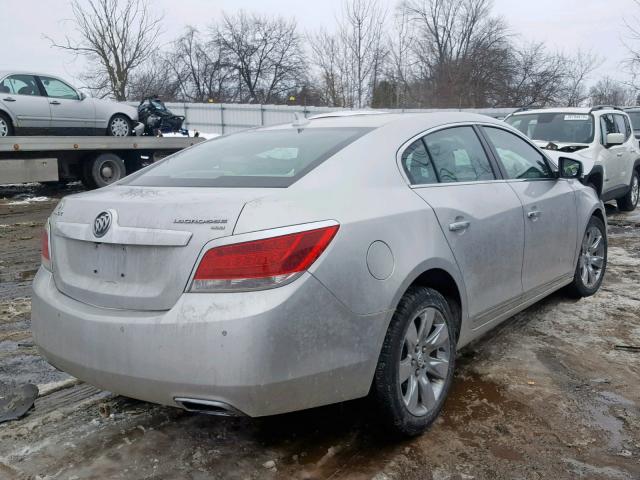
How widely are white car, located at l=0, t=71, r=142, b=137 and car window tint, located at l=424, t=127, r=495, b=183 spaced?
10.9 m

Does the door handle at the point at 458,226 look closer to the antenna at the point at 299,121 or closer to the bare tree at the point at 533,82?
the antenna at the point at 299,121

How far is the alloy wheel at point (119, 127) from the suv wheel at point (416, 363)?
508 inches

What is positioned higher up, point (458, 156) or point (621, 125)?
point (621, 125)

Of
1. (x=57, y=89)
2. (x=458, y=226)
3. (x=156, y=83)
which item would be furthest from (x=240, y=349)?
(x=156, y=83)

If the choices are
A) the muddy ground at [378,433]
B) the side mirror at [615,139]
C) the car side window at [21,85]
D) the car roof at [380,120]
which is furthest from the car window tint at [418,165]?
the car side window at [21,85]

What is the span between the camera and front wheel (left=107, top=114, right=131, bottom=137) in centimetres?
1412

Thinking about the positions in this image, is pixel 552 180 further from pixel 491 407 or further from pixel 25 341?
pixel 25 341

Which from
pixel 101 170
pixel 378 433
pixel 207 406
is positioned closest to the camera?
pixel 207 406

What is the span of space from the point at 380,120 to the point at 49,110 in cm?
1128

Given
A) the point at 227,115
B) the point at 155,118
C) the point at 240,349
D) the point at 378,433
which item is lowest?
the point at 378,433

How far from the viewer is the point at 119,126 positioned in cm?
1437

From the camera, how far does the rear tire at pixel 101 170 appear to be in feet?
41.5

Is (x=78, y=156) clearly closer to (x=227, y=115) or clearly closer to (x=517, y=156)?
(x=517, y=156)

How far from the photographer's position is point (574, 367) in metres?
3.67
